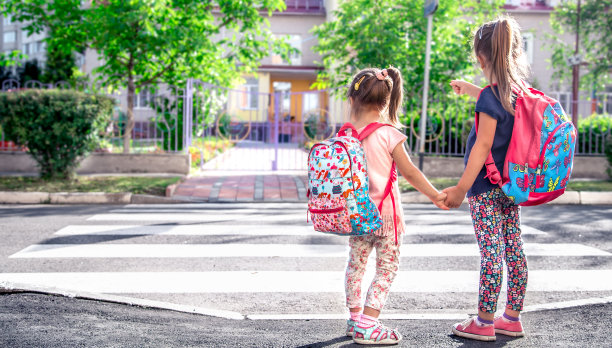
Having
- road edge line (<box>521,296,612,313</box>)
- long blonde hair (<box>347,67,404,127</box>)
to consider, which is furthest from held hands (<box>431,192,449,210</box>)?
road edge line (<box>521,296,612,313</box>)

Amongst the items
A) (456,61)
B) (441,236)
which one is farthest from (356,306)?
(456,61)

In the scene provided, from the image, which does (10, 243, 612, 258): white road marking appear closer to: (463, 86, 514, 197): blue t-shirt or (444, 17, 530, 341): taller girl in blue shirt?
(444, 17, 530, 341): taller girl in blue shirt

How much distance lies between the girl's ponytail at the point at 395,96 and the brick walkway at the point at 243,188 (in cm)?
660

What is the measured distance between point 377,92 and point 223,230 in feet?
13.5

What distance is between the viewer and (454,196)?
3410 mm

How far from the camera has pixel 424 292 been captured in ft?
15.3

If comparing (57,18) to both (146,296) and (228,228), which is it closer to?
(228,228)

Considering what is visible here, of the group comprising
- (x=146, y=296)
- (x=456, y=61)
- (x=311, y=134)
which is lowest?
(x=146, y=296)

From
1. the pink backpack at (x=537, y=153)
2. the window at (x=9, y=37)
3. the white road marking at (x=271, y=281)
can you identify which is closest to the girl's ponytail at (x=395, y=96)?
the pink backpack at (x=537, y=153)

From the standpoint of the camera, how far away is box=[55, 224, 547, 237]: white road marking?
6898 mm

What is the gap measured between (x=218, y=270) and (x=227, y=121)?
995 centimetres

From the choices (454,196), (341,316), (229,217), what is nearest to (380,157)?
(454,196)

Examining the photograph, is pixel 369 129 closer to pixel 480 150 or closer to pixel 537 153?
pixel 480 150

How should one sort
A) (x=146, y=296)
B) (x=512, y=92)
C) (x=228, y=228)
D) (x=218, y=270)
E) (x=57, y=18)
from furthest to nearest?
(x=57, y=18) → (x=228, y=228) → (x=218, y=270) → (x=146, y=296) → (x=512, y=92)
